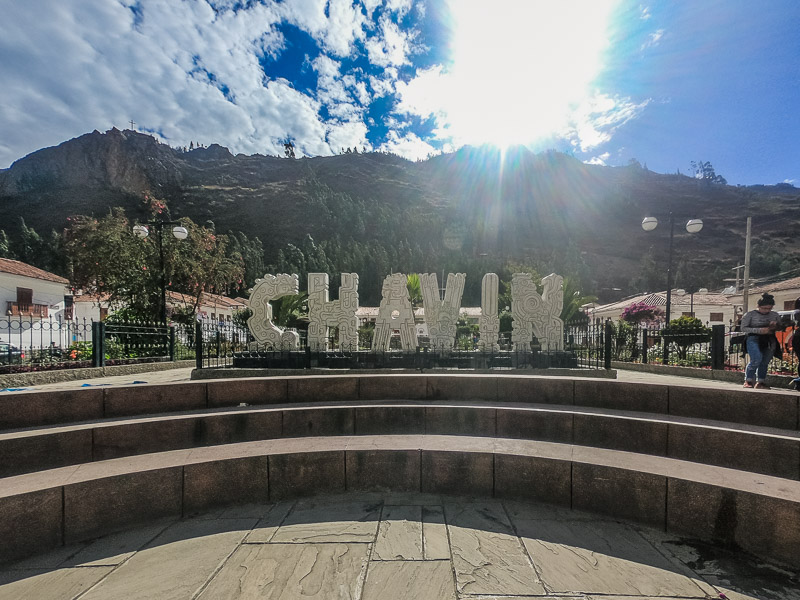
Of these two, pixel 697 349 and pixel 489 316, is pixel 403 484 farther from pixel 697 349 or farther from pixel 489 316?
pixel 697 349

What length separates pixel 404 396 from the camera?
6.16 meters

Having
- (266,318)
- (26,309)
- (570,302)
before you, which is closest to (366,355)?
(266,318)

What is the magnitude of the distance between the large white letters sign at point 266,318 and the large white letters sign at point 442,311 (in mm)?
4195

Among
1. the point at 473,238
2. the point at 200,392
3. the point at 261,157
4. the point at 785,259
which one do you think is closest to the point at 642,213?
the point at 785,259

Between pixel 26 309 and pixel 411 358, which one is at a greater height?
pixel 26 309

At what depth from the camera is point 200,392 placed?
18.5 ft

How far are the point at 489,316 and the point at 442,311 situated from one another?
1400 millimetres

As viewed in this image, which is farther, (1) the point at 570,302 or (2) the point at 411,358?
(1) the point at 570,302

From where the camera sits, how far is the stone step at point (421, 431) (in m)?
3.86

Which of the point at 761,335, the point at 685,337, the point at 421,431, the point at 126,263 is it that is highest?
the point at 126,263

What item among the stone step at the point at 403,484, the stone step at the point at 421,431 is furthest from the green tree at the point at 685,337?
the stone step at the point at 403,484

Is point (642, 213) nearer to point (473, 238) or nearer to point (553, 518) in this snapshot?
point (473, 238)

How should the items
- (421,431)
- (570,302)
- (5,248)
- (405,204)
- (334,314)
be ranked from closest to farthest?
(421,431) → (334,314) → (570,302) → (5,248) → (405,204)

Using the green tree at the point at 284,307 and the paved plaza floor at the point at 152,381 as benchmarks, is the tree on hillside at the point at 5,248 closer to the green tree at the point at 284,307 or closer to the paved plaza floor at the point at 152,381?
the green tree at the point at 284,307
